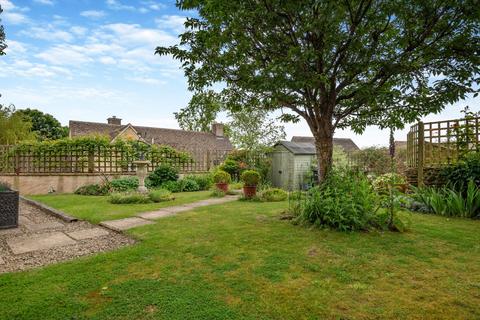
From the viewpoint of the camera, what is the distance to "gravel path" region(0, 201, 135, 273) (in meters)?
3.20

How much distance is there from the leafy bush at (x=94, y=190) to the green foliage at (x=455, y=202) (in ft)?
31.6

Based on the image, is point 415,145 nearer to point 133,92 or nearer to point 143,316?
point 143,316

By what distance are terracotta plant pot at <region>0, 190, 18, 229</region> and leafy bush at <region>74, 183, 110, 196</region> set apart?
4917mm

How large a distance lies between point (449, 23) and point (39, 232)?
7.16m

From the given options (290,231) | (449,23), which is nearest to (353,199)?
(290,231)

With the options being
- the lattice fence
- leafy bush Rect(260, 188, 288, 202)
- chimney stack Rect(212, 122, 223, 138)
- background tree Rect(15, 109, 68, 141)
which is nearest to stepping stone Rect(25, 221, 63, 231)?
leafy bush Rect(260, 188, 288, 202)

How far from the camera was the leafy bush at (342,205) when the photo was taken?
14.1 ft

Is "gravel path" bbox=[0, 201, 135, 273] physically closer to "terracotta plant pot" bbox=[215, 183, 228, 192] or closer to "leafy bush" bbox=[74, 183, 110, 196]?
"leafy bush" bbox=[74, 183, 110, 196]

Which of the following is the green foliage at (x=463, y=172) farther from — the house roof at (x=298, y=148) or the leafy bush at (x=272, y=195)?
the house roof at (x=298, y=148)

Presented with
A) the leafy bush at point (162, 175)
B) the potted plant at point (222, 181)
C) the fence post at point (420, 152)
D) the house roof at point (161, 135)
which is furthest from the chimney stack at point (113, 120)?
the fence post at point (420, 152)

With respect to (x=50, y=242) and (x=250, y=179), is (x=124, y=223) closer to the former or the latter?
(x=50, y=242)

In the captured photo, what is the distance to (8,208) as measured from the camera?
479 cm

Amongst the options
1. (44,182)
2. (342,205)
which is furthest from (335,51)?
(44,182)

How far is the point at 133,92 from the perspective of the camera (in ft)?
41.8
